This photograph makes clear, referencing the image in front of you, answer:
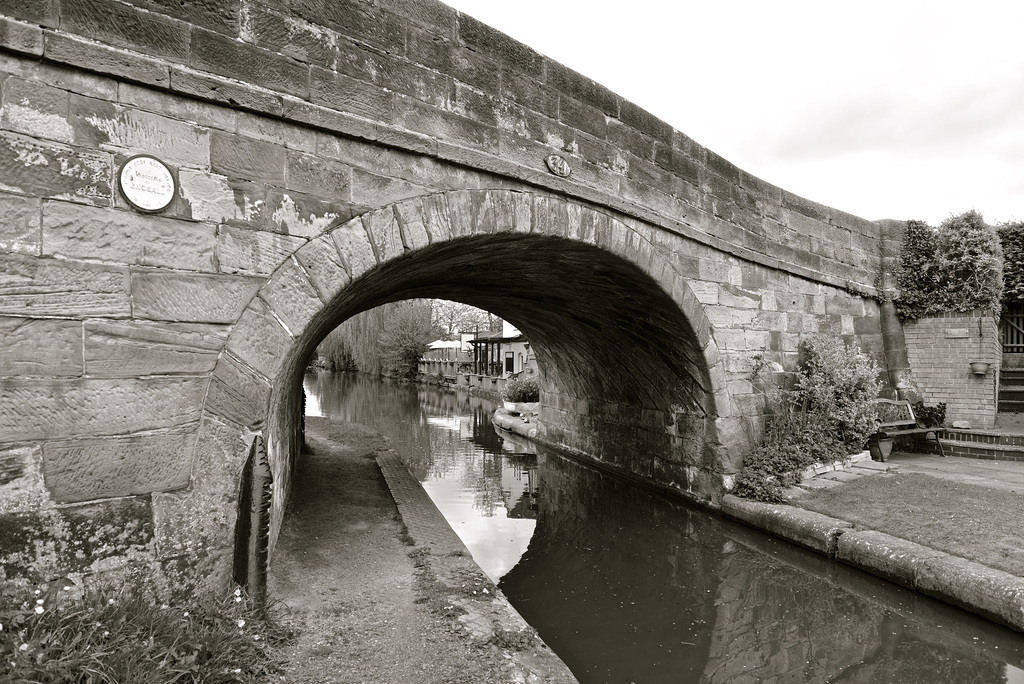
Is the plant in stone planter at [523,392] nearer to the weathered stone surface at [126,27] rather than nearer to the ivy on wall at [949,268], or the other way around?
the ivy on wall at [949,268]

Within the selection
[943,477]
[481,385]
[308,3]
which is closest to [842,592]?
[943,477]

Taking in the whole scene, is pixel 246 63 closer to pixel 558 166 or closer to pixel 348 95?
pixel 348 95

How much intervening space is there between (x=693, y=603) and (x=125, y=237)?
14.8 feet

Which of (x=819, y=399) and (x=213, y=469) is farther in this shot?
(x=819, y=399)

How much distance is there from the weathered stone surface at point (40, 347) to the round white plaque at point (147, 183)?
2.14ft

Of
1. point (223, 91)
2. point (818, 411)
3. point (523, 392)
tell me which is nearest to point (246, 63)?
point (223, 91)

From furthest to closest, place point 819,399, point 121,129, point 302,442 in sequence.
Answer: point 302,442
point 819,399
point 121,129

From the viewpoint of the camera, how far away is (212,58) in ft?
10.4

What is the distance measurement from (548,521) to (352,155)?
→ 4.98 metres

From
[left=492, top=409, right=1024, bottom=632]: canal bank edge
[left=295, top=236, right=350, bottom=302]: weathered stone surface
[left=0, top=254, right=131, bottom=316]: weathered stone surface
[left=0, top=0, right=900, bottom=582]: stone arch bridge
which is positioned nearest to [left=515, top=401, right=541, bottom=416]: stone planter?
[left=492, top=409, right=1024, bottom=632]: canal bank edge

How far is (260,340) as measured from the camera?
3201mm

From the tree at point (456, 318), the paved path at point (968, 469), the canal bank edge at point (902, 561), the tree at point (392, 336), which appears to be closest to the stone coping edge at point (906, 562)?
the canal bank edge at point (902, 561)

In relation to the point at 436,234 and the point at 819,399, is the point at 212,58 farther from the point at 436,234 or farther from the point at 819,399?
the point at 819,399

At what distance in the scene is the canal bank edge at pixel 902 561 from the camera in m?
3.83
